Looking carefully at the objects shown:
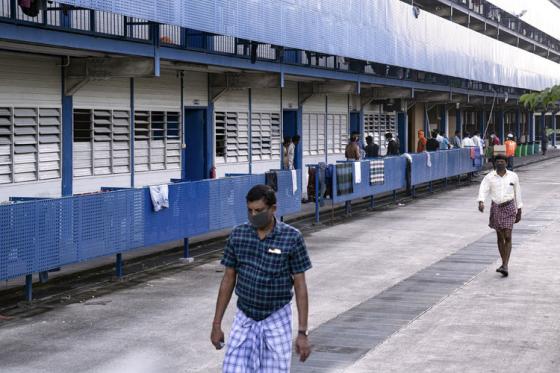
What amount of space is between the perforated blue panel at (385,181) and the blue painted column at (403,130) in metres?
13.8

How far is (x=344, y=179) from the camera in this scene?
2566 cm

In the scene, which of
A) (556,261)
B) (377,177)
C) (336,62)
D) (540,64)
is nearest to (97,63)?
(556,261)

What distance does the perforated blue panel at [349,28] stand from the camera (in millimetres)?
19688

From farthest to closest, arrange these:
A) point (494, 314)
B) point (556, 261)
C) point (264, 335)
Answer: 1. point (556, 261)
2. point (494, 314)
3. point (264, 335)

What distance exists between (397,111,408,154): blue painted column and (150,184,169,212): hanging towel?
2932 cm

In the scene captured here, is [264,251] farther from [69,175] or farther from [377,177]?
[377,177]

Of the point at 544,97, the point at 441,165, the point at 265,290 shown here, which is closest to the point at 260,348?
the point at 265,290

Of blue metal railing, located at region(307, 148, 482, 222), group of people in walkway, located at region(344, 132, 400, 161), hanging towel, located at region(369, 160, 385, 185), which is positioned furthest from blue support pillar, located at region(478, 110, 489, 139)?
hanging towel, located at region(369, 160, 385, 185)

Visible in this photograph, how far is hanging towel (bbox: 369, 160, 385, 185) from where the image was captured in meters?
28.0

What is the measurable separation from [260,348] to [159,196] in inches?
377

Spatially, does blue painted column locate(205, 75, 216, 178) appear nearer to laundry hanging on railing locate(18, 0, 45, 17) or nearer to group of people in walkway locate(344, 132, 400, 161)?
group of people in walkway locate(344, 132, 400, 161)

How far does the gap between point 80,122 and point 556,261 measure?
29.9 feet

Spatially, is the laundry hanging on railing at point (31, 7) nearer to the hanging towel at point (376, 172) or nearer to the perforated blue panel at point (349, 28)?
the perforated blue panel at point (349, 28)

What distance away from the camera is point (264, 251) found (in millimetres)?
6887
